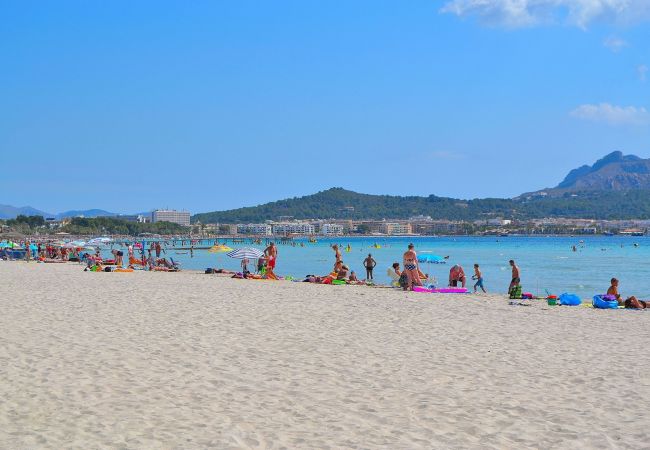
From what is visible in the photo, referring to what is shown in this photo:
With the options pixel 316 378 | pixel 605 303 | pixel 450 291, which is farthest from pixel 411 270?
pixel 316 378

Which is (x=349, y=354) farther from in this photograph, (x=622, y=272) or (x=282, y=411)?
(x=622, y=272)

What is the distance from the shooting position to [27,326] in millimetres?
10352

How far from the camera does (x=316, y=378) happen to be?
7148 millimetres

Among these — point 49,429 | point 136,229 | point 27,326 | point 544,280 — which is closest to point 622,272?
point 544,280

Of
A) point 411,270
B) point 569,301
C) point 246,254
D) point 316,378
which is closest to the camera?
point 316,378

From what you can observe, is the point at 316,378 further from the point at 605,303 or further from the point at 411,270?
the point at 411,270

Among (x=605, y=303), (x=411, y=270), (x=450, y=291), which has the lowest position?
(x=605, y=303)

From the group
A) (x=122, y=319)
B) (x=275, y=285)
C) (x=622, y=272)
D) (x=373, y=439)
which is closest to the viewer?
(x=373, y=439)

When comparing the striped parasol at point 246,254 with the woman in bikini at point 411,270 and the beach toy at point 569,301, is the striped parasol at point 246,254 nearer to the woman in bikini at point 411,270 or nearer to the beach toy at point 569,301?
the woman in bikini at point 411,270

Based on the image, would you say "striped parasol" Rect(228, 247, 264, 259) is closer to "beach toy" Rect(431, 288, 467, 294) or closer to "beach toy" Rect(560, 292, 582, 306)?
"beach toy" Rect(431, 288, 467, 294)

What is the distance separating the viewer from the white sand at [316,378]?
5.28 metres

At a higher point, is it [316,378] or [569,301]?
[316,378]

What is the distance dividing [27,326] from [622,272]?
34454 millimetres

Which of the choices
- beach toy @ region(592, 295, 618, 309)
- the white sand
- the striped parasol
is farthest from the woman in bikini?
the striped parasol
